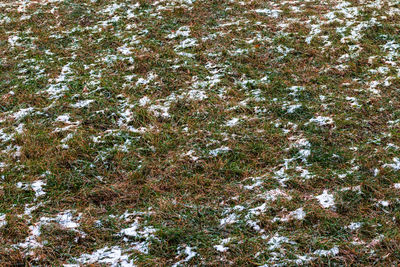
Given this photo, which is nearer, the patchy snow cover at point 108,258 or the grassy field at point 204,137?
the patchy snow cover at point 108,258

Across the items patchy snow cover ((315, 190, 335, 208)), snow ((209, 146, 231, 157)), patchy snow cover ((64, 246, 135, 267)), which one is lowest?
patchy snow cover ((64, 246, 135, 267))

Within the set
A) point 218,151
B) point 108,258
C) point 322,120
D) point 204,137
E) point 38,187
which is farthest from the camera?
point 322,120

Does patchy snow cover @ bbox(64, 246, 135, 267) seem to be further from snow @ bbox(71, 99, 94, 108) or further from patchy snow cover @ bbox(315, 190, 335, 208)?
snow @ bbox(71, 99, 94, 108)

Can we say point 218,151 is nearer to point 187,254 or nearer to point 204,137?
point 204,137

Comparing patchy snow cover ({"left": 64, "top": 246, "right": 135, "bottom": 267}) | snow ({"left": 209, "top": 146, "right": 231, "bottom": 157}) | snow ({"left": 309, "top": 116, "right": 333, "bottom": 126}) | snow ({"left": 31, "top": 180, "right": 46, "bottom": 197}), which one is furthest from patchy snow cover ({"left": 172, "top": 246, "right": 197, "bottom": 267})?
snow ({"left": 309, "top": 116, "right": 333, "bottom": 126})

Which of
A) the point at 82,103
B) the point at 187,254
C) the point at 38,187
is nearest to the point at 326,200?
the point at 187,254

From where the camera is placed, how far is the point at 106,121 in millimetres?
5684

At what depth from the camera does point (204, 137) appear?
5.20 meters

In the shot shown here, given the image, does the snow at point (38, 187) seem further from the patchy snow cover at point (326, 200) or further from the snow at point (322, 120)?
the snow at point (322, 120)

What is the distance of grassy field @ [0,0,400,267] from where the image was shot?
364cm

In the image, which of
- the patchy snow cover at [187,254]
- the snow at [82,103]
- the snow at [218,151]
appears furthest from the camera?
the snow at [82,103]

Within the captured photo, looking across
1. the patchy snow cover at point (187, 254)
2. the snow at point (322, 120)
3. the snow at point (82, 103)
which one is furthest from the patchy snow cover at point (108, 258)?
the snow at point (322, 120)

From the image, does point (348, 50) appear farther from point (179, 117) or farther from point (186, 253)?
point (186, 253)

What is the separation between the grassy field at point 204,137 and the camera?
12.0ft
